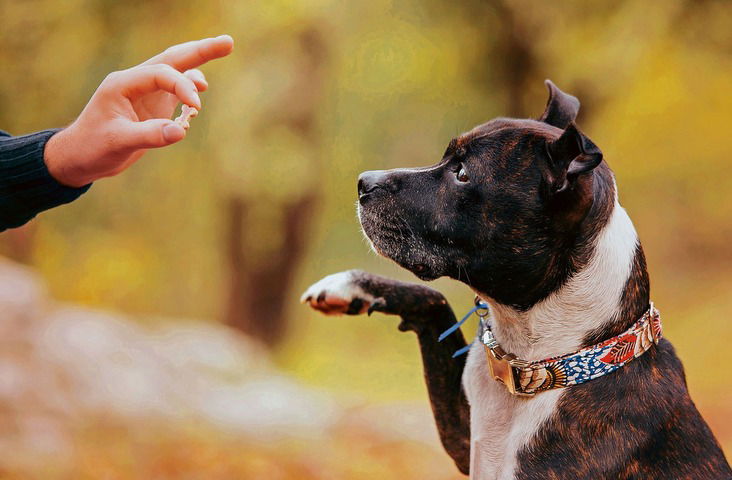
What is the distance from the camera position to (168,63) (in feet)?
5.16

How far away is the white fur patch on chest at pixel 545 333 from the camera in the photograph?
5.40ft

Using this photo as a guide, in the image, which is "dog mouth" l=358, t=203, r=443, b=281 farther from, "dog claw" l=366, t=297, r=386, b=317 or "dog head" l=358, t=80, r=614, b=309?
"dog claw" l=366, t=297, r=386, b=317

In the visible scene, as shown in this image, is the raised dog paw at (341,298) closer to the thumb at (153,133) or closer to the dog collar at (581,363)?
the dog collar at (581,363)

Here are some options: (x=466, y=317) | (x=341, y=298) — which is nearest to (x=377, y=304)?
(x=341, y=298)

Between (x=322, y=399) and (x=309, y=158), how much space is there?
4.98ft

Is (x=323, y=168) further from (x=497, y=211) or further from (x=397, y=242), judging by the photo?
(x=497, y=211)

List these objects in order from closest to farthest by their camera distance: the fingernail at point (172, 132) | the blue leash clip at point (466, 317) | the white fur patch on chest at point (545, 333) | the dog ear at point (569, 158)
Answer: the fingernail at point (172, 132) < the dog ear at point (569, 158) < the white fur patch on chest at point (545, 333) < the blue leash clip at point (466, 317)

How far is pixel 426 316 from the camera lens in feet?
6.45

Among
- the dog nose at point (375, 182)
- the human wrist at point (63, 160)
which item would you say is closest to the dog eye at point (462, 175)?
the dog nose at point (375, 182)

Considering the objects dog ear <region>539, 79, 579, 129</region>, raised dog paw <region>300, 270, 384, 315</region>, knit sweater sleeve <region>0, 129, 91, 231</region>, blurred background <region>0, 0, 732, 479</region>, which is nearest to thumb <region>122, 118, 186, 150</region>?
knit sweater sleeve <region>0, 129, 91, 231</region>

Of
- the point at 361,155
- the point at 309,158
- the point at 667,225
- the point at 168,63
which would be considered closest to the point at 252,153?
the point at 309,158

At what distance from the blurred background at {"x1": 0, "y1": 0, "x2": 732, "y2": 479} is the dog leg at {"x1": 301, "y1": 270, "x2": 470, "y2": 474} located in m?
2.66

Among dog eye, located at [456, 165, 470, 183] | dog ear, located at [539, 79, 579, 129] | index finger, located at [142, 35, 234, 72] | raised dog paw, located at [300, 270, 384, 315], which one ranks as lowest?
raised dog paw, located at [300, 270, 384, 315]

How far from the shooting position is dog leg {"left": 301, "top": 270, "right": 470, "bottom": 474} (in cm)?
194
